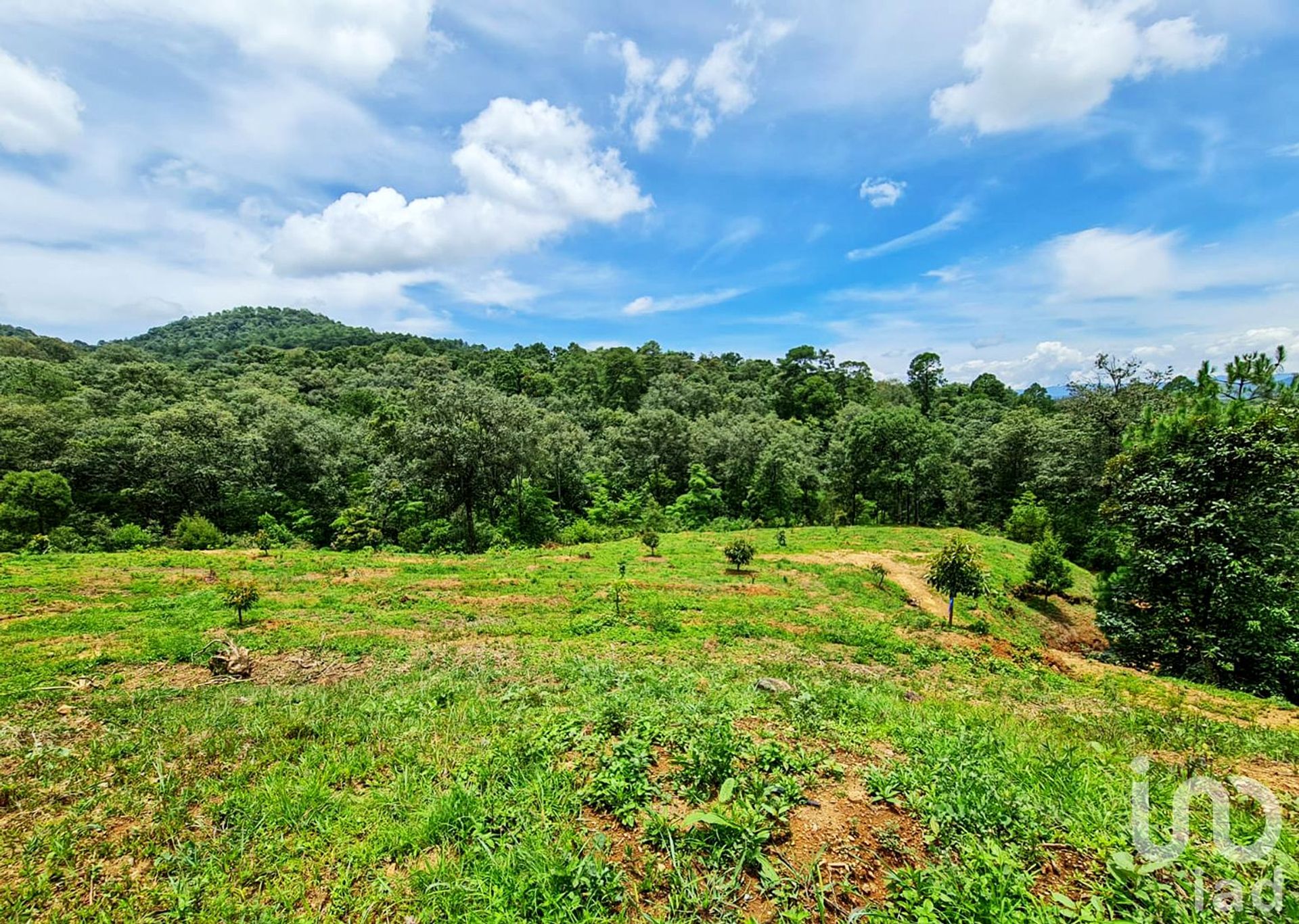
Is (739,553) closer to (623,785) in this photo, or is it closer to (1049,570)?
(1049,570)

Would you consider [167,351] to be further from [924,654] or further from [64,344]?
[924,654]

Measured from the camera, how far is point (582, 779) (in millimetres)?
4324

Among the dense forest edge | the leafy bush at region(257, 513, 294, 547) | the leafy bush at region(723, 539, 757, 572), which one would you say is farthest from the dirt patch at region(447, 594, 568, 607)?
the leafy bush at region(257, 513, 294, 547)

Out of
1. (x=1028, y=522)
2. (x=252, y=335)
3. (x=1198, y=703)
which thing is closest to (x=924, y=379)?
(x=1028, y=522)

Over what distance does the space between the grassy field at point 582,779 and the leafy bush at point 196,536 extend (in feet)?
55.2

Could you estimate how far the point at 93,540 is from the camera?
932 inches

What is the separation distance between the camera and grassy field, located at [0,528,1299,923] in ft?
10.5

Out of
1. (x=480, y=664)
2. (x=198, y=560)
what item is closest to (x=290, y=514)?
(x=198, y=560)

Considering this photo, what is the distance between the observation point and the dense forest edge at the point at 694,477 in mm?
12125

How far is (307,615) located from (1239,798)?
16334 mm

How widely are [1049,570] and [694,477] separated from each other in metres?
22.5

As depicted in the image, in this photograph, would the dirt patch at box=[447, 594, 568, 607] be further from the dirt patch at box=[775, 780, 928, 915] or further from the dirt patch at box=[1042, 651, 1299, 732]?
the dirt patch at box=[1042, 651, 1299, 732]

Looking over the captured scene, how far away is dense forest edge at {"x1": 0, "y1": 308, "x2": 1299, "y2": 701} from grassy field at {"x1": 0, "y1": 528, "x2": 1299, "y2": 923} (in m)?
4.49

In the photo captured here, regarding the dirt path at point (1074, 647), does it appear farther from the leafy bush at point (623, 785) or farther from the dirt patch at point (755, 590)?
the leafy bush at point (623, 785)
